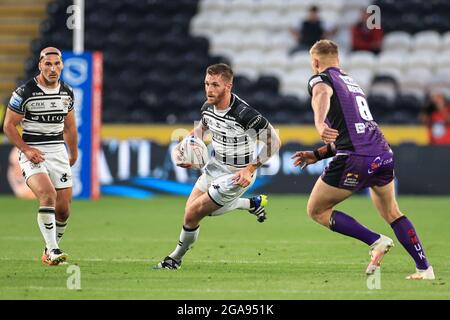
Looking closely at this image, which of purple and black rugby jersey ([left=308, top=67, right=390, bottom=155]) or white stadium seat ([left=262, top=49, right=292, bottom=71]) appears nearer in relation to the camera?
purple and black rugby jersey ([left=308, top=67, right=390, bottom=155])

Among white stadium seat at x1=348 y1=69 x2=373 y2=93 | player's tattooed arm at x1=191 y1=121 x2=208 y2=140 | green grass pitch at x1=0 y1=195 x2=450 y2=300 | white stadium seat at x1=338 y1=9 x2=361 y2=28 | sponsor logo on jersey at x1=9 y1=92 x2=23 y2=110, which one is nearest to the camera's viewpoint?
green grass pitch at x1=0 y1=195 x2=450 y2=300

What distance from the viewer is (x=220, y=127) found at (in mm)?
10156

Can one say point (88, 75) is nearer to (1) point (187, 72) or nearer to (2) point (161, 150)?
(2) point (161, 150)

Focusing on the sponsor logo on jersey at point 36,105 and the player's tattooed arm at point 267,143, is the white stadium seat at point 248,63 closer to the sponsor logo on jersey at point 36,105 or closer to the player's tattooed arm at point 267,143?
the sponsor logo on jersey at point 36,105

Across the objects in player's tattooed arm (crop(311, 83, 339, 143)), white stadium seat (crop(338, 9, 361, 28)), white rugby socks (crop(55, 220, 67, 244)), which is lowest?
white rugby socks (crop(55, 220, 67, 244))

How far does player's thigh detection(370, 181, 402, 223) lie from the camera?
9539 millimetres

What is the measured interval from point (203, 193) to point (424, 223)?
6235 millimetres

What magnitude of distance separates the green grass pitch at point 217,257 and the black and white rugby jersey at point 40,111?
50.2 inches

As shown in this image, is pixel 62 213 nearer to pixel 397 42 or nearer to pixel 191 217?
pixel 191 217

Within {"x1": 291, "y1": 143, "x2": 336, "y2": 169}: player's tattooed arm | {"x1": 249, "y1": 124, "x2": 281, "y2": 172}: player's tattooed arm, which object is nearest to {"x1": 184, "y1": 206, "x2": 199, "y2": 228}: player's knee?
{"x1": 249, "y1": 124, "x2": 281, "y2": 172}: player's tattooed arm

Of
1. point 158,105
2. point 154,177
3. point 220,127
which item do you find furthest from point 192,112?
point 220,127

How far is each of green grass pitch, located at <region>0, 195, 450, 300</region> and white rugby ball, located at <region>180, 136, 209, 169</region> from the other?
1.02 metres

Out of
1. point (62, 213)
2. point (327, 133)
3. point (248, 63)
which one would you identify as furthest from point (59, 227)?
point (248, 63)

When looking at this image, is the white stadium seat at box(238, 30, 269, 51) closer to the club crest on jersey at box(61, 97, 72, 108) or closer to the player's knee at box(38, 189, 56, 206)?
the club crest on jersey at box(61, 97, 72, 108)
